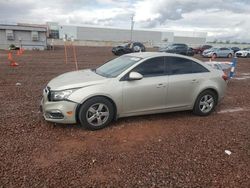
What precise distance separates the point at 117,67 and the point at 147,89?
0.88 meters

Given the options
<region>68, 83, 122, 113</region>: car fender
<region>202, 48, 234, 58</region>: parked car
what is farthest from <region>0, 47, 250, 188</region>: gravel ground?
<region>202, 48, 234, 58</region>: parked car

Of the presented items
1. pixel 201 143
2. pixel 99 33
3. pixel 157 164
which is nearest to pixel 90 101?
pixel 157 164

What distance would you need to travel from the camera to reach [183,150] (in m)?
3.97

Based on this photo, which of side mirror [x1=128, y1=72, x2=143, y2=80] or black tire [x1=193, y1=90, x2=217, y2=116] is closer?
side mirror [x1=128, y1=72, x2=143, y2=80]

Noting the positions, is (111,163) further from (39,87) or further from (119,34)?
(119,34)

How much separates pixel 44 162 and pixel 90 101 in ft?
4.67

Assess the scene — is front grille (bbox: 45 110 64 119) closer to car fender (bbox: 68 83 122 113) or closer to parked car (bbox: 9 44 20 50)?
car fender (bbox: 68 83 122 113)

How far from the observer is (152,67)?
5121 mm

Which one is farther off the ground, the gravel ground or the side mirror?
the side mirror

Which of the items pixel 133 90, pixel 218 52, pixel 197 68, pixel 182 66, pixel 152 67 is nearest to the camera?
pixel 133 90

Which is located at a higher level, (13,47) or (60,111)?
(13,47)

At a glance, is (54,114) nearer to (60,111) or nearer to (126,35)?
(60,111)

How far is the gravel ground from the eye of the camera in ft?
10.3

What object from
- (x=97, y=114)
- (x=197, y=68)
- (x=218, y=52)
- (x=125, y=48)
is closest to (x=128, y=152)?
(x=97, y=114)
